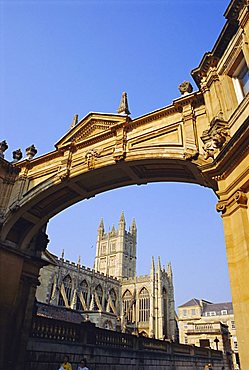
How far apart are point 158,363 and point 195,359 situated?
715 cm

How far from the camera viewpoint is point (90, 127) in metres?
13.7

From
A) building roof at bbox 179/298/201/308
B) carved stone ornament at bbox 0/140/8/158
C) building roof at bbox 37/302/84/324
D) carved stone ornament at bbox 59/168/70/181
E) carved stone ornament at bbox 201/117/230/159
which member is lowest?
building roof at bbox 37/302/84/324

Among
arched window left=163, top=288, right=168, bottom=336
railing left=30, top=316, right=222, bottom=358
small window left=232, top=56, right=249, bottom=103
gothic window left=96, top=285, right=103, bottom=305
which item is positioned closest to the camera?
small window left=232, top=56, right=249, bottom=103

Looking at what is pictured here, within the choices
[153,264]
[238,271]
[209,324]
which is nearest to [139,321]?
[153,264]

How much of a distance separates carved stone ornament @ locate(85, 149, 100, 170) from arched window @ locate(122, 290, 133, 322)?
7227cm

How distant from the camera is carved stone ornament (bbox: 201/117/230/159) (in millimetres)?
8383

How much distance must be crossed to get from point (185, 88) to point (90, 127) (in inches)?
184

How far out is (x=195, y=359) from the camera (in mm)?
23469

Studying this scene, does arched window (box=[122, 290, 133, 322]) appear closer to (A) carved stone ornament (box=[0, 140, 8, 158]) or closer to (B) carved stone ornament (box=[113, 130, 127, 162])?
(A) carved stone ornament (box=[0, 140, 8, 158])

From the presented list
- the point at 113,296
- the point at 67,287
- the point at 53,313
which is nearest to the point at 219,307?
the point at 113,296

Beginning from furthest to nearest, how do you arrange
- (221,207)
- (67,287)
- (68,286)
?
(68,286)
(67,287)
(221,207)

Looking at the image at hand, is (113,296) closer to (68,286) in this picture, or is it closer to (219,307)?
(68,286)

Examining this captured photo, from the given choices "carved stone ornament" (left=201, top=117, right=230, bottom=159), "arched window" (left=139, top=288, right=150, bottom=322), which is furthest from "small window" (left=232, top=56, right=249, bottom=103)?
"arched window" (left=139, top=288, right=150, bottom=322)

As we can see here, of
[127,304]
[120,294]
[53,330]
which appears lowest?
[53,330]
